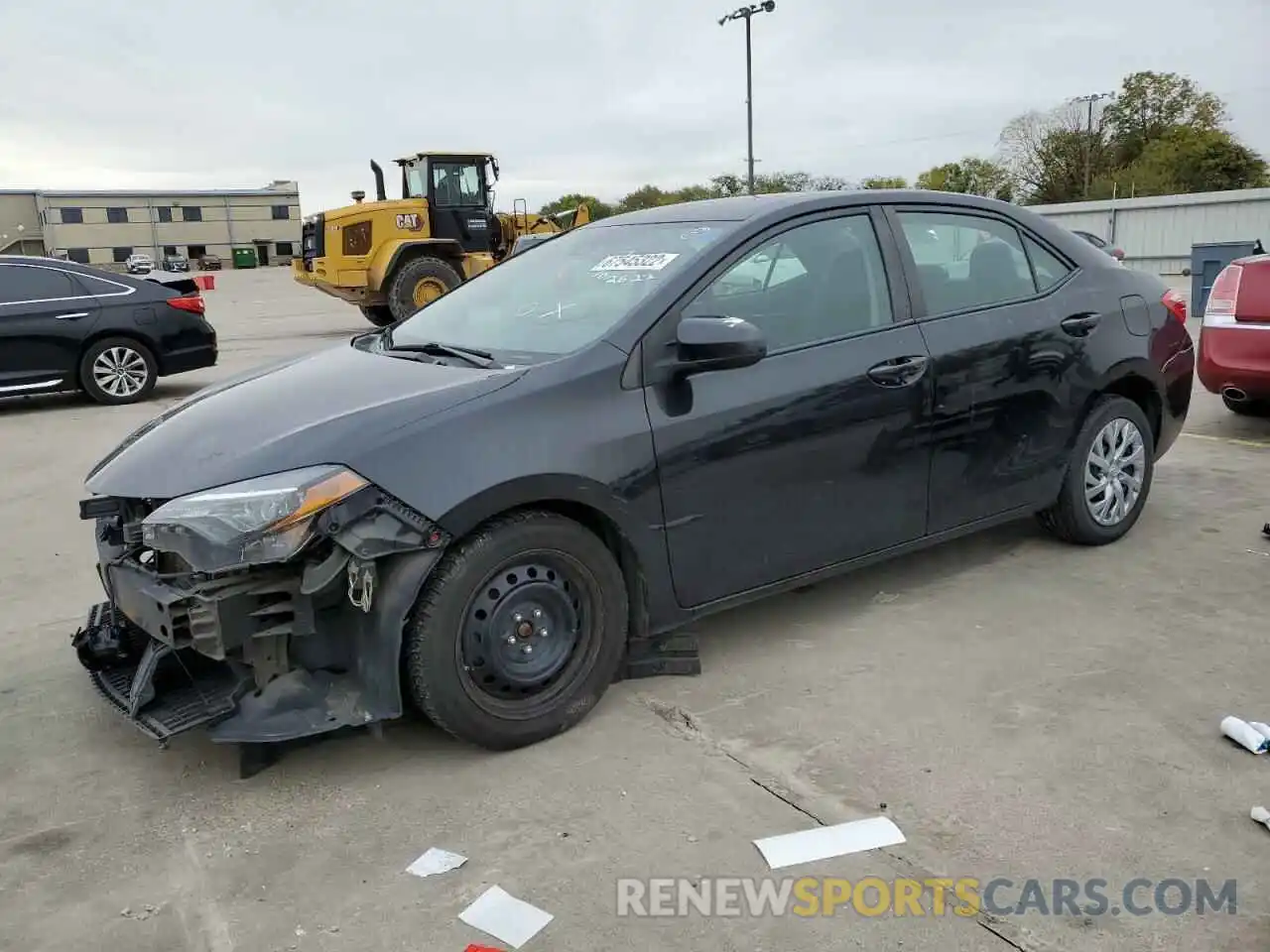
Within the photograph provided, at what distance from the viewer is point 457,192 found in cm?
1717

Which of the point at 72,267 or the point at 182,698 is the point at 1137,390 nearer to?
the point at 182,698

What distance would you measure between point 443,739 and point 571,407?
1115 mm

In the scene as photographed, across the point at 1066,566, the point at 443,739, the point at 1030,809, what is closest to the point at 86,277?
the point at 443,739

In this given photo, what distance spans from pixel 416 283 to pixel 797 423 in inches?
556

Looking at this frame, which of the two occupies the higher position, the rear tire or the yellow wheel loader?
the yellow wheel loader

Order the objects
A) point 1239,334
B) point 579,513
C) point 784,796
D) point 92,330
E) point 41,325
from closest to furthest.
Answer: point 784,796 → point 579,513 → point 1239,334 → point 41,325 → point 92,330

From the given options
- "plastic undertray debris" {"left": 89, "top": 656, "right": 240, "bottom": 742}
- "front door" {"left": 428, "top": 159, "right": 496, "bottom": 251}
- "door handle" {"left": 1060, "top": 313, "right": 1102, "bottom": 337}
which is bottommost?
"plastic undertray debris" {"left": 89, "top": 656, "right": 240, "bottom": 742}

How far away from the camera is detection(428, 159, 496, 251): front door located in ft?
55.8

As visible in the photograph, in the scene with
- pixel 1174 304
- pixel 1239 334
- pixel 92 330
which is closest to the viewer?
pixel 1174 304

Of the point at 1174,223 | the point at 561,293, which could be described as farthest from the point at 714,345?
the point at 1174,223

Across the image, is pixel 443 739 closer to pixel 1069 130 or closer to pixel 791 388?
pixel 791 388

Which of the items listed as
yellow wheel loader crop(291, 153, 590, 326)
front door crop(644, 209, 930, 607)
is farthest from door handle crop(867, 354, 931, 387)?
yellow wheel loader crop(291, 153, 590, 326)

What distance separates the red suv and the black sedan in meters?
8.93

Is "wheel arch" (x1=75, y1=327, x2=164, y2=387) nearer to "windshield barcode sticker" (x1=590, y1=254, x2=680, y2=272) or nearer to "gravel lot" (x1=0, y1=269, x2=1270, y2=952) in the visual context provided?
"gravel lot" (x1=0, y1=269, x2=1270, y2=952)
